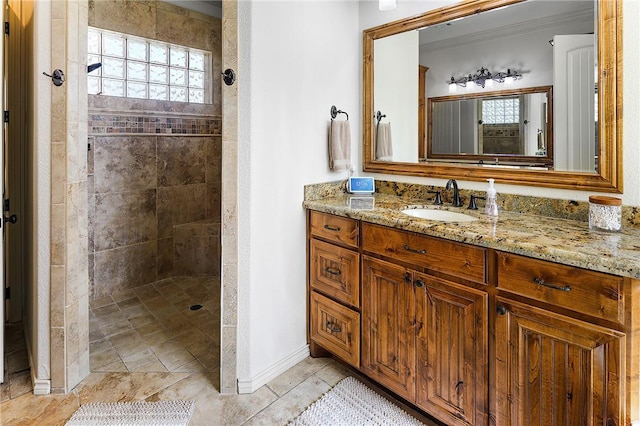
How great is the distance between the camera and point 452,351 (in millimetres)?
1516

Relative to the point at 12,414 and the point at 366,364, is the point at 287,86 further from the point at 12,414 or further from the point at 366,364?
the point at 12,414

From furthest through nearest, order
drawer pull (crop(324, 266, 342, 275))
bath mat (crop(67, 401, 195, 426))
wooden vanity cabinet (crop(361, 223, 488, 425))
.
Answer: drawer pull (crop(324, 266, 342, 275))
bath mat (crop(67, 401, 195, 426))
wooden vanity cabinet (crop(361, 223, 488, 425))

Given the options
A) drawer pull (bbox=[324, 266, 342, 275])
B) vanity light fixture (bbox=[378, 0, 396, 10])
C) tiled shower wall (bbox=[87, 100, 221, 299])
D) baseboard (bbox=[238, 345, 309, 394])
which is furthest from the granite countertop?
tiled shower wall (bbox=[87, 100, 221, 299])

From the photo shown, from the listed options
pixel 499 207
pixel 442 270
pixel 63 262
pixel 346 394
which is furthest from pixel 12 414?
pixel 499 207

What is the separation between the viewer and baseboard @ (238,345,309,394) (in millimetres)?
1921

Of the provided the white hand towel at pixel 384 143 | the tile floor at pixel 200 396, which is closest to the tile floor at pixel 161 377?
the tile floor at pixel 200 396

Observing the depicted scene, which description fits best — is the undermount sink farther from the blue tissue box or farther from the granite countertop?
the blue tissue box

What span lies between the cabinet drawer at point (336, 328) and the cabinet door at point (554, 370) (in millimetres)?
746

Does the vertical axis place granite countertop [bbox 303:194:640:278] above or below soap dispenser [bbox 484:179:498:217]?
below

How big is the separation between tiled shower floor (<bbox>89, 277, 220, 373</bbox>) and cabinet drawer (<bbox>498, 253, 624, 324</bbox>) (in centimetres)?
169

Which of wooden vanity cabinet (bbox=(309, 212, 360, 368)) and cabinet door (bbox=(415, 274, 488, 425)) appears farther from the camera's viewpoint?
wooden vanity cabinet (bbox=(309, 212, 360, 368))

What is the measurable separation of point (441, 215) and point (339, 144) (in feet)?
2.56

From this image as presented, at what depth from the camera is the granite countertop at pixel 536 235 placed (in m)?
1.11

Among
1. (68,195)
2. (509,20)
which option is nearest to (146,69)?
(68,195)
